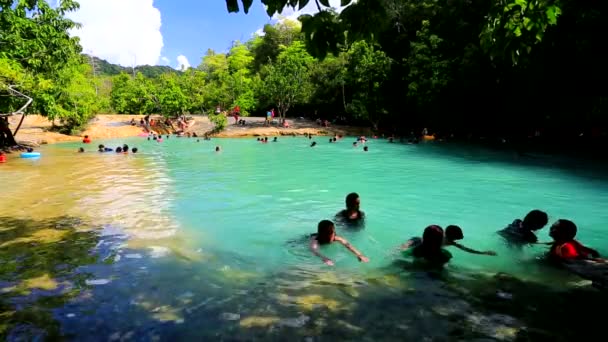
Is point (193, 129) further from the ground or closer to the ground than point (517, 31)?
closer to the ground

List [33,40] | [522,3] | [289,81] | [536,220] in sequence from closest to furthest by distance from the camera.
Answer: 1. [522,3]
2. [536,220]
3. [33,40]
4. [289,81]

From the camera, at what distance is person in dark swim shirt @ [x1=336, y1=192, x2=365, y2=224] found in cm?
894

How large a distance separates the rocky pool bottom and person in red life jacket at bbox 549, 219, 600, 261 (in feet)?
1.50

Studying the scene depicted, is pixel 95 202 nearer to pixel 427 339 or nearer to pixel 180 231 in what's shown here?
pixel 180 231

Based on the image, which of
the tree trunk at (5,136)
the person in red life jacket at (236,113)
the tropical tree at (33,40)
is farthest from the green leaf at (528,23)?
the person in red life jacket at (236,113)

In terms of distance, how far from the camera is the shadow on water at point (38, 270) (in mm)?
4547

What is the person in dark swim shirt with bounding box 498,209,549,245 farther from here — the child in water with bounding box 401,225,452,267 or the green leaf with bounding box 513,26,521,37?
the green leaf with bounding box 513,26,521,37

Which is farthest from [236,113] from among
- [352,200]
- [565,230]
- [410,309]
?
[410,309]

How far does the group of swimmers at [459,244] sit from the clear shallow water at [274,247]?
0.22 meters

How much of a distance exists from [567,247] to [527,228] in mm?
1344

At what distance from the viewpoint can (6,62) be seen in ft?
51.8

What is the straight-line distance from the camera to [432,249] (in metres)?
6.59

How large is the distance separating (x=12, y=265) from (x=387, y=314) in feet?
18.0

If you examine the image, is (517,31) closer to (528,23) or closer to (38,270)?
(528,23)
